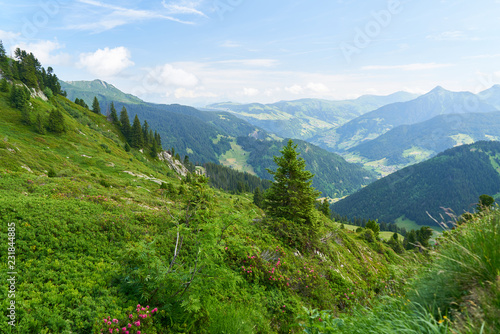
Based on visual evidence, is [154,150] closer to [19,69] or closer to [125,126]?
[125,126]

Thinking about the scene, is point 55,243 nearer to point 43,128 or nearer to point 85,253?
point 85,253

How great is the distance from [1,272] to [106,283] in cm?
294

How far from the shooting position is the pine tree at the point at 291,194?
672 inches

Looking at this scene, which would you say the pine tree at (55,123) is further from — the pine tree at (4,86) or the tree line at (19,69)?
Result: the tree line at (19,69)

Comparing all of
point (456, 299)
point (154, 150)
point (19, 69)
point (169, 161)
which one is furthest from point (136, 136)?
point (456, 299)

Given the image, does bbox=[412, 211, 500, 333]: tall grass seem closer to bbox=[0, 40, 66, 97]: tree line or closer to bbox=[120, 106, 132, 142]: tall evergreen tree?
bbox=[0, 40, 66, 97]: tree line

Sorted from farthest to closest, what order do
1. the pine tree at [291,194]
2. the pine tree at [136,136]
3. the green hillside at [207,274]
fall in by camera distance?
the pine tree at [136,136] → the pine tree at [291,194] → the green hillside at [207,274]

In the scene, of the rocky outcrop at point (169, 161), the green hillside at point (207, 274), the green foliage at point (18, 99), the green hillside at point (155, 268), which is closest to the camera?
the green hillside at point (207, 274)

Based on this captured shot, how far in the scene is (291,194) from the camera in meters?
17.5

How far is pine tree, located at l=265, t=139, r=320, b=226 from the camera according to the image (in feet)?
56.0

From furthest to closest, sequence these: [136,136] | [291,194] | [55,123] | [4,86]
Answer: [136,136], [4,86], [55,123], [291,194]

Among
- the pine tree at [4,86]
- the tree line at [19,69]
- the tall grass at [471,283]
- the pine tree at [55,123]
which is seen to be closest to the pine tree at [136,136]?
the tree line at [19,69]

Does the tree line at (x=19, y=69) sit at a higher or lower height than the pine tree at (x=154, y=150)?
higher

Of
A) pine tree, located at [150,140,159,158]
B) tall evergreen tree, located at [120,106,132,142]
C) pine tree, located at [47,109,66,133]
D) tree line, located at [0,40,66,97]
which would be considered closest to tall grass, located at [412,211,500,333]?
pine tree, located at [47,109,66,133]
